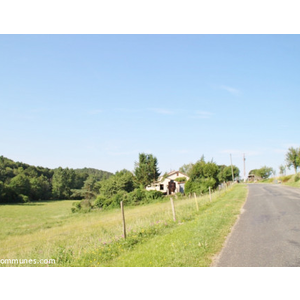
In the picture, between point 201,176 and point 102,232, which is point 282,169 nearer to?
point 201,176

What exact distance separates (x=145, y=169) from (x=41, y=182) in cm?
2464

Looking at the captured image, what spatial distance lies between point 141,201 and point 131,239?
3152cm

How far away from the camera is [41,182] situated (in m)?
52.9

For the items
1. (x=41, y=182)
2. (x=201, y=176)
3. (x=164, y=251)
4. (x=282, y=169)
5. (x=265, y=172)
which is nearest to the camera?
(x=164, y=251)

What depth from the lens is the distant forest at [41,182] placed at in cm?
4153

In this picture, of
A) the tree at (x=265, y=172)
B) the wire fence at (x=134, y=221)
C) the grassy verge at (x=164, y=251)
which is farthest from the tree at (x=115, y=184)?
the tree at (x=265, y=172)

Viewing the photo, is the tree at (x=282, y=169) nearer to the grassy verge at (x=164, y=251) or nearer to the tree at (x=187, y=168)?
the tree at (x=187, y=168)

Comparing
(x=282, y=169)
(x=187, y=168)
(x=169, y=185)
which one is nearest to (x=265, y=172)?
(x=282, y=169)

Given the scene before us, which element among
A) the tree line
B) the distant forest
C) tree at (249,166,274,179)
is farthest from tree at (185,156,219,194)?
tree at (249,166,274,179)

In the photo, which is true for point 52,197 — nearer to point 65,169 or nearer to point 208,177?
point 65,169

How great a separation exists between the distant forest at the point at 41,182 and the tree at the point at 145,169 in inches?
233

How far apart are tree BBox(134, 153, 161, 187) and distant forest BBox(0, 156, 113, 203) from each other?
593 centimetres

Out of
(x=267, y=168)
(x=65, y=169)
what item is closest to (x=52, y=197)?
(x=65, y=169)

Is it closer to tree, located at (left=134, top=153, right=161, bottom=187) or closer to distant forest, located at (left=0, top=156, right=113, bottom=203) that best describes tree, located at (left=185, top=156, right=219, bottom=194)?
tree, located at (left=134, top=153, right=161, bottom=187)
